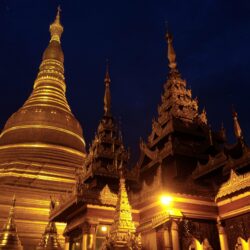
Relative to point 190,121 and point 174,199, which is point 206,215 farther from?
point 190,121

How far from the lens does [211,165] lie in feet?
45.2

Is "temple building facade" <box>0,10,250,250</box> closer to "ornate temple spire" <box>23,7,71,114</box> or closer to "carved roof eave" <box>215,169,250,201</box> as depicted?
"carved roof eave" <box>215,169,250,201</box>

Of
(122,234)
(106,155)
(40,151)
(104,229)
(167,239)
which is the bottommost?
(122,234)

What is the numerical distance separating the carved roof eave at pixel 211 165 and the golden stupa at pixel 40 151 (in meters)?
11.7

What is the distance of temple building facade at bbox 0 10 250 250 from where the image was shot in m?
11.4

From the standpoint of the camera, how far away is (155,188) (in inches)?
472

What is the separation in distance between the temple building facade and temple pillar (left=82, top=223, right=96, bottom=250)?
4cm

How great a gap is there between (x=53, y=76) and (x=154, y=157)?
75.5 feet

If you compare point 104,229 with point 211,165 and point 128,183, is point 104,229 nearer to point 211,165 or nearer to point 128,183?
point 128,183

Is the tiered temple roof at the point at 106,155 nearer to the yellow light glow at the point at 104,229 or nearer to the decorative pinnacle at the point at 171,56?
the yellow light glow at the point at 104,229

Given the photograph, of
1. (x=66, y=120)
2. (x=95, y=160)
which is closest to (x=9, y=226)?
(x=95, y=160)

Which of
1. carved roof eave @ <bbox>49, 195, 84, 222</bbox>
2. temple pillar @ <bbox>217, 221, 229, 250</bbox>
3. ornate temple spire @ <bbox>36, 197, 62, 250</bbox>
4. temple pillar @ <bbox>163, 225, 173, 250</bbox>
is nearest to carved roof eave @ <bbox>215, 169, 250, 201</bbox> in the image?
temple pillar @ <bbox>217, 221, 229, 250</bbox>

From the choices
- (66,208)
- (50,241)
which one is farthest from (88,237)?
(50,241)

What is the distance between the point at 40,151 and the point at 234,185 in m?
20.3
